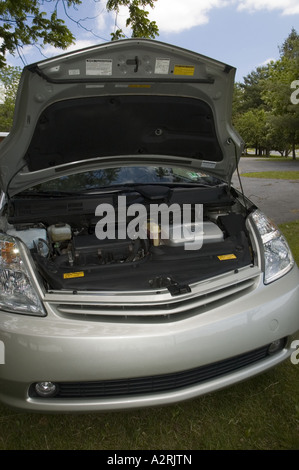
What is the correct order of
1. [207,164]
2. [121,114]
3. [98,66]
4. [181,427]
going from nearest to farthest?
[181,427], [98,66], [121,114], [207,164]

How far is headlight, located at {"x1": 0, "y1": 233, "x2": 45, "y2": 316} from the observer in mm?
1614

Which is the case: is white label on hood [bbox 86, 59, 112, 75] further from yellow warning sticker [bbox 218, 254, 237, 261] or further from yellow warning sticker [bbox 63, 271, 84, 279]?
yellow warning sticker [bbox 218, 254, 237, 261]

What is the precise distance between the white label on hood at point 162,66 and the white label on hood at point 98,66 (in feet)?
0.93

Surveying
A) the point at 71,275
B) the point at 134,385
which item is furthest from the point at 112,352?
the point at 71,275

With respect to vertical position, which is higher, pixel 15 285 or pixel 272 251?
pixel 272 251

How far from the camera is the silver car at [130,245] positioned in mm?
1529

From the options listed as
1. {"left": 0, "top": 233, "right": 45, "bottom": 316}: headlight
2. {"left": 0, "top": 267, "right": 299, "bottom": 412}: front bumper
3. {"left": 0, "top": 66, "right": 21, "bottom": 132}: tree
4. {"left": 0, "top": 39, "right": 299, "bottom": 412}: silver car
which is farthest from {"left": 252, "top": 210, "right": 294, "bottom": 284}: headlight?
{"left": 0, "top": 66, "right": 21, "bottom": 132}: tree

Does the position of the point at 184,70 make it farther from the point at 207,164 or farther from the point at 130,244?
the point at 130,244

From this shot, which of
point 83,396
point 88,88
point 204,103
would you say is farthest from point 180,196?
point 83,396

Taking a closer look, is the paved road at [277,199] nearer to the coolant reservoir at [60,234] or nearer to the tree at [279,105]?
the tree at [279,105]

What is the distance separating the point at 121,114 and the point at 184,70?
1.77 ft

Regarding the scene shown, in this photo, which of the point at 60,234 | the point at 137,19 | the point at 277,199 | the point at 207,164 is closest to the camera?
the point at 60,234

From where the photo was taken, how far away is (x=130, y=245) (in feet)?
7.18

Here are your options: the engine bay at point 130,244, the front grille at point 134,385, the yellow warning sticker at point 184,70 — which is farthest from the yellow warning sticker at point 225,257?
the yellow warning sticker at point 184,70
